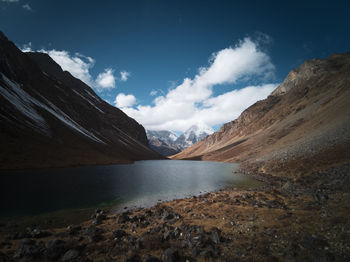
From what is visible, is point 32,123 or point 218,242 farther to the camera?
point 32,123

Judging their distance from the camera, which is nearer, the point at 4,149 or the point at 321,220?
the point at 321,220

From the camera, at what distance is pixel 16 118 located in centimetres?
7331

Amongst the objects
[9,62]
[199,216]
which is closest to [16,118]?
[9,62]

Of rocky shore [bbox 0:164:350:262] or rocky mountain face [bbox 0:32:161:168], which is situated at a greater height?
rocky mountain face [bbox 0:32:161:168]

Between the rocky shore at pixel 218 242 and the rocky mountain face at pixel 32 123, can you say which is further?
the rocky mountain face at pixel 32 123

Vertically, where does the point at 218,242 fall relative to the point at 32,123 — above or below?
below

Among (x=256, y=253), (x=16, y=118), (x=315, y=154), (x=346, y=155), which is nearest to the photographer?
(x=256, y=253)

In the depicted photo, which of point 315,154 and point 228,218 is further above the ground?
point 315,154

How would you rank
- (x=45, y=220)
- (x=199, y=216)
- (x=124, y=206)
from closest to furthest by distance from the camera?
(x=199, y=216) → (x=45, y=220) → (x=124, y=206)

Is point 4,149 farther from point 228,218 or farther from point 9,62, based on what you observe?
point 9,62

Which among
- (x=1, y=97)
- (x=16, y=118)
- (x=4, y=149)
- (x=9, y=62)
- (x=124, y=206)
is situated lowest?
(x=124, y=206)

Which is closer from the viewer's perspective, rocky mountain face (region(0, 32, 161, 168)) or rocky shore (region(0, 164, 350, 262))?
rocky shore (region(0, 164, 350, 262))

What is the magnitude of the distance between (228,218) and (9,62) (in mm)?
157174

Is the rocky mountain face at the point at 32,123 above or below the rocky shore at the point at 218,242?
above
